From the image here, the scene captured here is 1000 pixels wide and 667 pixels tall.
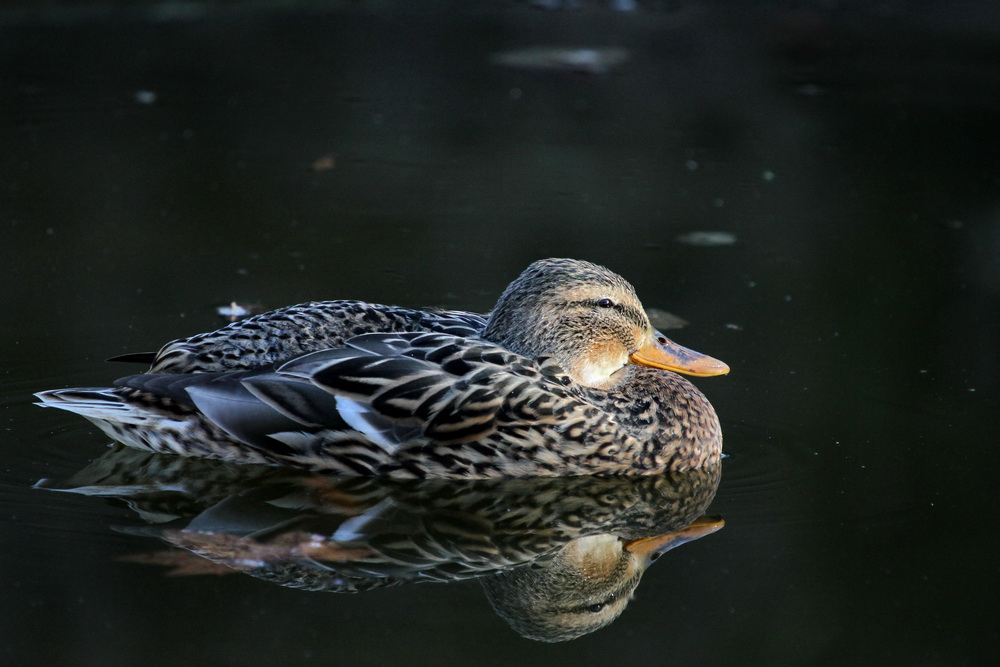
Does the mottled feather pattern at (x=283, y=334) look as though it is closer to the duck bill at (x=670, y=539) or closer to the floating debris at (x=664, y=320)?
the duck bill at (x=670, y=539)

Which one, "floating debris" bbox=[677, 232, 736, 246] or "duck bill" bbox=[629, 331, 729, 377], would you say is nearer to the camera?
"duck bill" bbox=[629, 331, 729, 377]

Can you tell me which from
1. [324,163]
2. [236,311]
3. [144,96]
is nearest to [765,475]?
[236,311]

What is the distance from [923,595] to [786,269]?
347 centimetres

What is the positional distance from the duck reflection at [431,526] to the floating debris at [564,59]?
7.41 m

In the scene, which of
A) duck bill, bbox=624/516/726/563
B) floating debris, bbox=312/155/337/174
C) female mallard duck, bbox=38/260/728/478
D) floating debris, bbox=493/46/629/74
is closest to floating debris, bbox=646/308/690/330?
female mallard duck, bbox=38/260/728/478

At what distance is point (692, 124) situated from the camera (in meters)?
10.8

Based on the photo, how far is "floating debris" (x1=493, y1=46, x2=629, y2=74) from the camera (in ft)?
40.1

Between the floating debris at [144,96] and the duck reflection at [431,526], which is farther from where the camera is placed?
the floating debris at [144,96]

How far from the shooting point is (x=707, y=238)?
26.6ft

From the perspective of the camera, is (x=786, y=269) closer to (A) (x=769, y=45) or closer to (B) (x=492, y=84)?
(B) (x=492, y=84)

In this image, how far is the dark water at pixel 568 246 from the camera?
4.22m

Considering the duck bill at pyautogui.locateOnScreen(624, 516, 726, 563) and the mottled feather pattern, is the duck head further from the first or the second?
the duck bill at pyautogui.locateOnScreen(624, 516, 726, 563)

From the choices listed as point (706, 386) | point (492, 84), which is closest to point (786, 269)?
point (706, 386)

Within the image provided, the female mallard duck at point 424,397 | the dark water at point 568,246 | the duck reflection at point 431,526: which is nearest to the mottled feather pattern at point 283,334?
the female mallard duck at point 424,397
